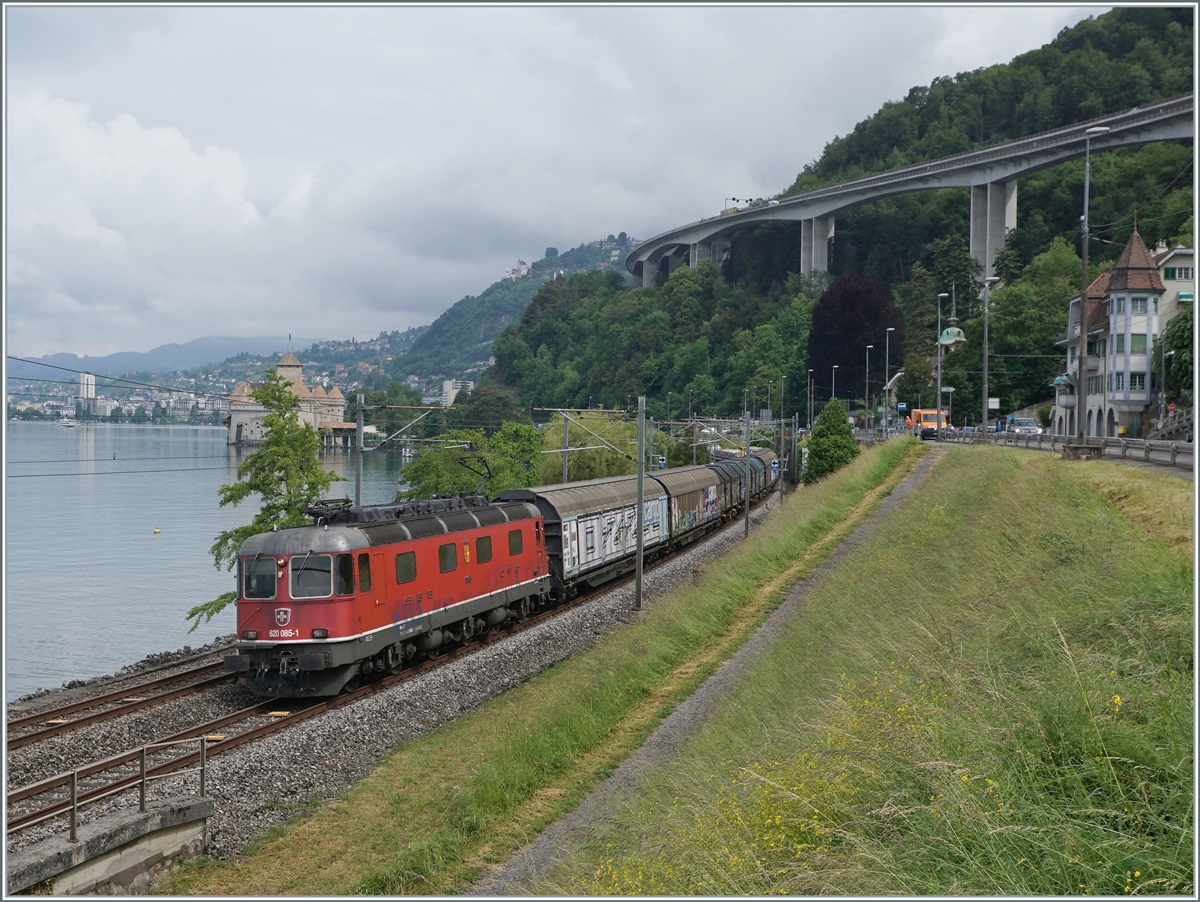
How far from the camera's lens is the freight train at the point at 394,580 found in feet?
64.2

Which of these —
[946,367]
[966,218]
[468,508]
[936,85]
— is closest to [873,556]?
[468,508]

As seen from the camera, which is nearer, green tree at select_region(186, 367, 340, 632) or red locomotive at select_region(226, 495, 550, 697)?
red locomotive at select_region(226, 495, 550, 697)

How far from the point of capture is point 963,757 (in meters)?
7.69

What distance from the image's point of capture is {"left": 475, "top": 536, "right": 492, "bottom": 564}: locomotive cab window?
2514 centimetres

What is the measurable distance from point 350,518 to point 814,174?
152 metres

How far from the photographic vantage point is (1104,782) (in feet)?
23.0

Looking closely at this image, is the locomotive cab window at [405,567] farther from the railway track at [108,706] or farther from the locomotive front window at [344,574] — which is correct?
the railway track at [108,706]

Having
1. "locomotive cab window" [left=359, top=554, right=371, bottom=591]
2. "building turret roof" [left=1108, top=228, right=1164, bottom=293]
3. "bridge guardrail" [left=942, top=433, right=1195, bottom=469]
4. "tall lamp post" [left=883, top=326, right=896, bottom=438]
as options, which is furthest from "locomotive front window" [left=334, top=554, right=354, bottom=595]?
"tall lamp post" [left=883, top=326, right=896, bottom=438]

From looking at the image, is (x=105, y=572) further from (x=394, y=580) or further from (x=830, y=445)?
(x=394, y=580)

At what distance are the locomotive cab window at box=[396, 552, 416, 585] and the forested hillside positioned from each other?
58.3m

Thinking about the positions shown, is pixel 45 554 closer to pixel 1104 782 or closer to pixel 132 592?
pixel 132 592

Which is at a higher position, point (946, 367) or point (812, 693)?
point (946, 367)

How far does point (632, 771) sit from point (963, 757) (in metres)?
6.38

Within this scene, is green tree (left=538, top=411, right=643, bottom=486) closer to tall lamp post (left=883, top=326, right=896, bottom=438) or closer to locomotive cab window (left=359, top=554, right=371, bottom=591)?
tall lamp post (left=883, top=326, right=896, bottom=438)
